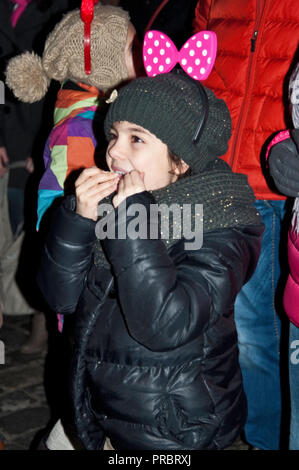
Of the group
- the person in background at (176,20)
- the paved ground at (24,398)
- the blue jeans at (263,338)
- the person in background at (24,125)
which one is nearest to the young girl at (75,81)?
the person in background at (176,20)

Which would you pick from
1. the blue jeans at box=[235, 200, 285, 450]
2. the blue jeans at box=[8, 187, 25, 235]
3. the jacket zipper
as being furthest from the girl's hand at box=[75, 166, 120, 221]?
the blue jeans at box=[8, 187, 25, 235]

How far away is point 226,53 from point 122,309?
1253 millimetres

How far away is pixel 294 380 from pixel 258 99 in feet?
3.67

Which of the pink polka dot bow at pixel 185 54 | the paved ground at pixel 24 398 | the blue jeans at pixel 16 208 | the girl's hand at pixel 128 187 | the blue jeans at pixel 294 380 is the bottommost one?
the paved ground at pixel 24 398

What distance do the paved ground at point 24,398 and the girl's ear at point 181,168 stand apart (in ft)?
6.04

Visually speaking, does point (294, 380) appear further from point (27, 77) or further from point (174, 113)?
point (27, 77)

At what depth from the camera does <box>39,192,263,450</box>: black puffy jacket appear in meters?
1.69

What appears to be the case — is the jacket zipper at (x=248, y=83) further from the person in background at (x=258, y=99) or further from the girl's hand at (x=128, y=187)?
the girl's hand at (x=128, y=187)

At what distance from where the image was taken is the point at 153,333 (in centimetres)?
170

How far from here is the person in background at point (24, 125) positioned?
3715 millimetres
